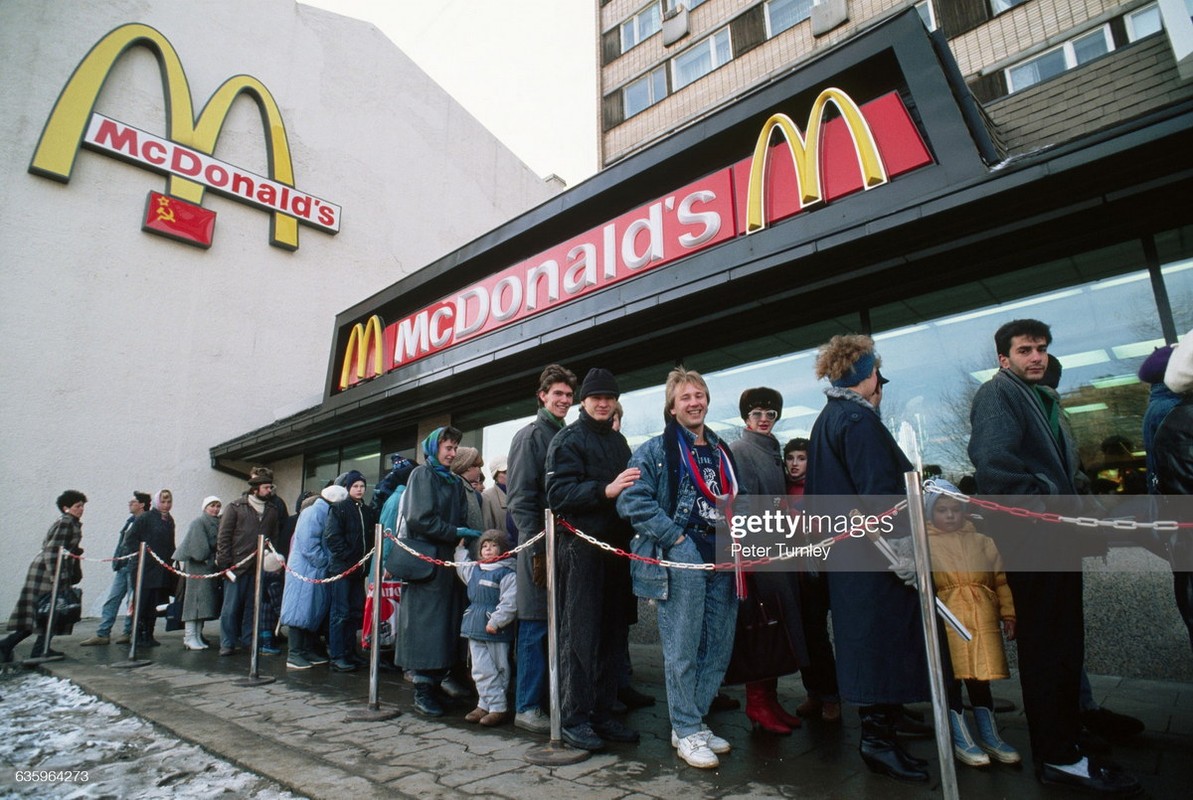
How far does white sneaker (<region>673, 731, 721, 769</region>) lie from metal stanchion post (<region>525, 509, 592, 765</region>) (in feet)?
1.60

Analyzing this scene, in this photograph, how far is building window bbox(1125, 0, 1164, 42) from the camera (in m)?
9.80

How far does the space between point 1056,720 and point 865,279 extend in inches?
134

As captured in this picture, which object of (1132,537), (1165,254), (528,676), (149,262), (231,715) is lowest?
(231,715)

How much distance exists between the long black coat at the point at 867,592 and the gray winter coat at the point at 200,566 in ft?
24.1

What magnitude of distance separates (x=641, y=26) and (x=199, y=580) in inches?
704

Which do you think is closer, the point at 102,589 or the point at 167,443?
the point at 102,589

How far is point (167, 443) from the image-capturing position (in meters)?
12.9

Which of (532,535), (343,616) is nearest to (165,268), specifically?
(343,616)

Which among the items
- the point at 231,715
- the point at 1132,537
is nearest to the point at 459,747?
the point at 231,715

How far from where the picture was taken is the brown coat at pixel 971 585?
9.48 ft

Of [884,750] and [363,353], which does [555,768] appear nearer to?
[884,750]

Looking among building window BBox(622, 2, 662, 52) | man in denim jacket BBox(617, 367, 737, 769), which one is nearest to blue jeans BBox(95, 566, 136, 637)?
man in denim jacket BBox(617, 367, 737, 769)

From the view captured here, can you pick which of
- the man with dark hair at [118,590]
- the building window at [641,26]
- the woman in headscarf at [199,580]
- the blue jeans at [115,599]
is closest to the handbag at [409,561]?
the woman in headscarf at [199,580]

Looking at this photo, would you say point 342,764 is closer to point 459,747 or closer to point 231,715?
point 459,747
